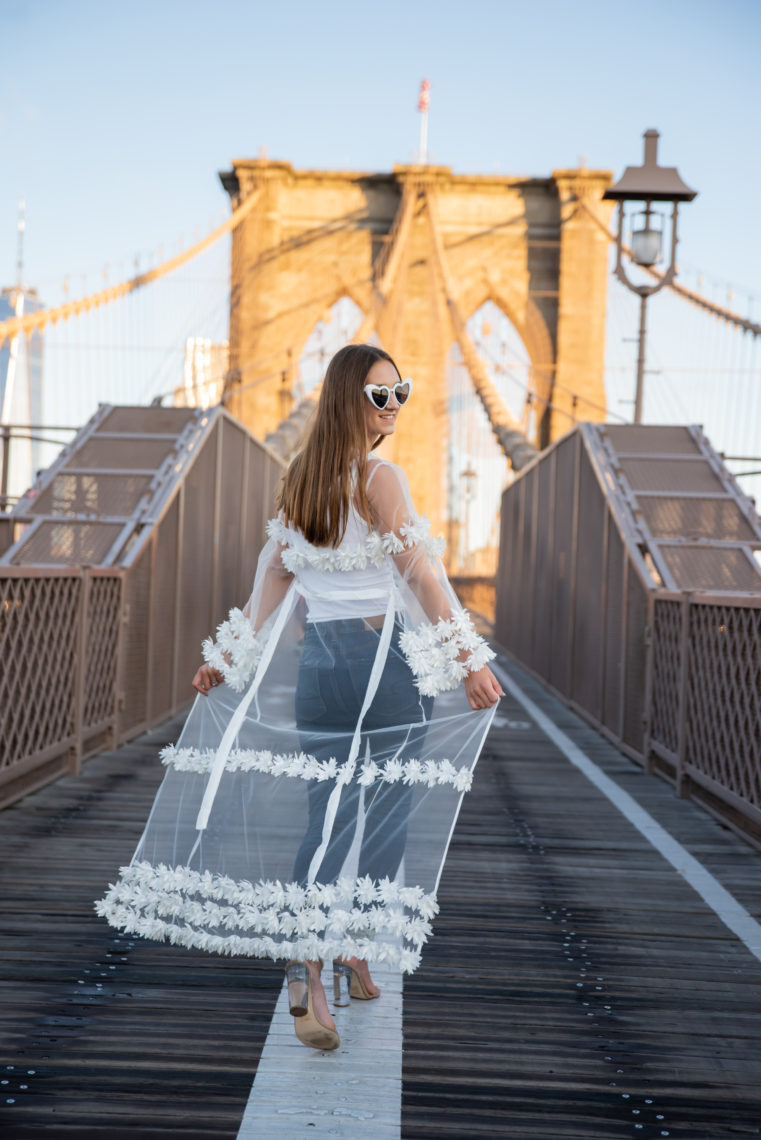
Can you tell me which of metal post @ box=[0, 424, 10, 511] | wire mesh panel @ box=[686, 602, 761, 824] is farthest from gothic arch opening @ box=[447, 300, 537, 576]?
wire mesh panel @ box=[686, 602, 761, 824]

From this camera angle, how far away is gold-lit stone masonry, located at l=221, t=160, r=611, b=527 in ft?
136

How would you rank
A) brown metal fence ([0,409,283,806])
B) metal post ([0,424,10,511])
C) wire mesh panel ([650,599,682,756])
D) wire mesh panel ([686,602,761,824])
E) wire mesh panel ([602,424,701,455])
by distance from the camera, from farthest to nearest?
metal post ([0,424,10,511]) < wire mesh panel ([602,424,701,455]) < wire mesh panel ([650,599,682,756]) < brown metal fence ([0,409,283,806]) < wire mesh panel ([686,602,761,824])

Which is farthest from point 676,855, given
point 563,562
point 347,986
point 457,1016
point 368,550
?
point 563,562

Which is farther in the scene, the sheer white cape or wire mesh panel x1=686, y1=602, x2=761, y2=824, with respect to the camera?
wire mesh panel x1=686, y1=602, x2=761, y2=824

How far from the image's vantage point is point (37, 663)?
5500 millimetres

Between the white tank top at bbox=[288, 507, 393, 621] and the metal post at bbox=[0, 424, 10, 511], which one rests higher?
the metal post at bbox=[0, 424, 10, 511]

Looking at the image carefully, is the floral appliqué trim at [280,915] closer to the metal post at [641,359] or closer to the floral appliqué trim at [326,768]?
the floral appliqué trim at [326,768]

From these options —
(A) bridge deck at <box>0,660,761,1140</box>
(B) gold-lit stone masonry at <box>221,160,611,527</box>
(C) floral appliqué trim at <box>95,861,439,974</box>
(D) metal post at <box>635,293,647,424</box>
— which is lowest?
(A) bridge deck at <box>0,660,761,1140</box>

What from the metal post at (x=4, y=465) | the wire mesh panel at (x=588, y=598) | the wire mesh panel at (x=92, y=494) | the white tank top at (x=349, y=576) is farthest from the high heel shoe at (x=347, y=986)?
the metal post at (x=4, y=465)

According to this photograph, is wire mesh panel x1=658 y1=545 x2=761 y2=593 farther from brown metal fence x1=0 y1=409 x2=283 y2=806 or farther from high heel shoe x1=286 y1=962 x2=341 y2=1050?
high heel shoe x1=286 y1=962 x2=341 y2=1050

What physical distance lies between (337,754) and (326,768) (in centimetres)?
4

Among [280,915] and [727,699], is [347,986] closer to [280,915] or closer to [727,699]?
[280,915]

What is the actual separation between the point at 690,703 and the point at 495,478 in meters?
34.2

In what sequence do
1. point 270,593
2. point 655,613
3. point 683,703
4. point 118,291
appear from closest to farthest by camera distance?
point 270,593 → point 683,703 → point 655,613 → point 118,291
